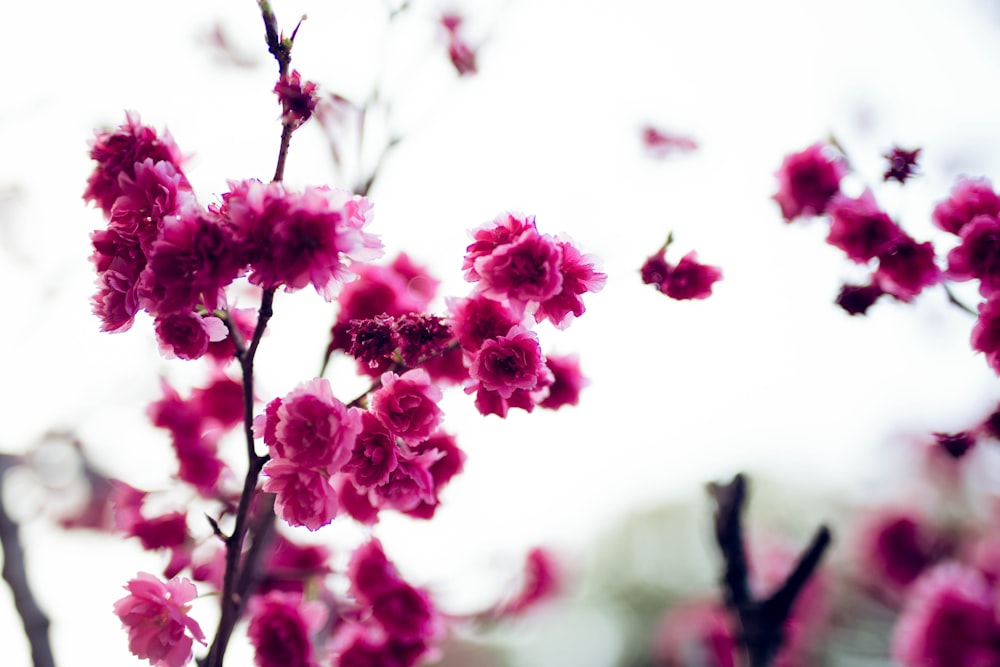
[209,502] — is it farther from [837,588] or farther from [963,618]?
[837,588]

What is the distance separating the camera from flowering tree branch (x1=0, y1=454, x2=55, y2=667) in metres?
0.88

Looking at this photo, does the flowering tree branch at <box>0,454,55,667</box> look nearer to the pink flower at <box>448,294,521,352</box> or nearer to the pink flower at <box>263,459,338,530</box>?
the pink flower at <box>263,459,338,530</box>

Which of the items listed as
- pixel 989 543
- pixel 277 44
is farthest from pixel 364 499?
pixel 989 543

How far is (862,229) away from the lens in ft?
3.24

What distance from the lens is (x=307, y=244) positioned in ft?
2.00

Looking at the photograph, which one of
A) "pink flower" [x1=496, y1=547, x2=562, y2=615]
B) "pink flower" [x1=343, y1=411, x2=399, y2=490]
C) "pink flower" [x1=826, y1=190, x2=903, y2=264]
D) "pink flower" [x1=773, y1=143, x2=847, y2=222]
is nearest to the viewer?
"pink flower" [x1=343, y1=411, x2=399, y2=490]

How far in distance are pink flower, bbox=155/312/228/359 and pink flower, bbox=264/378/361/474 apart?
9cm

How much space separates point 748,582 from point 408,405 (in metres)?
0.63

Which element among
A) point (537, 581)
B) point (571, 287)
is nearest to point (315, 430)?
point (571, 287)

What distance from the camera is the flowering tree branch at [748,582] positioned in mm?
973

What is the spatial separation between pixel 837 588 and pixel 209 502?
2430 millimetres

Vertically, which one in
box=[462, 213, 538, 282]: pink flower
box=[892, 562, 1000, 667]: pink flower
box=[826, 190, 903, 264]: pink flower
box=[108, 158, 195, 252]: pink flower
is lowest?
box=[892, 562, 1000, 667]: pink flower

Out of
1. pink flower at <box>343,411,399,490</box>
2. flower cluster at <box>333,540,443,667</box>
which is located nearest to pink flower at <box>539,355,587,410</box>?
pink flower at <box>343,411,399,490</box>

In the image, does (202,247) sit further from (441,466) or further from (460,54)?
(460,54)
